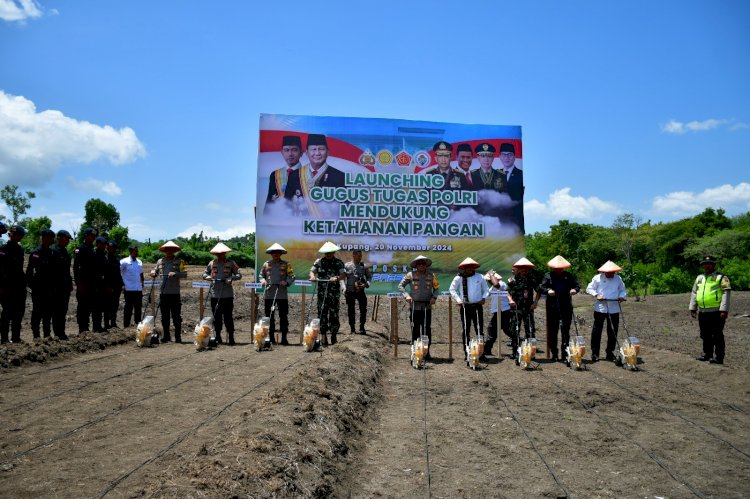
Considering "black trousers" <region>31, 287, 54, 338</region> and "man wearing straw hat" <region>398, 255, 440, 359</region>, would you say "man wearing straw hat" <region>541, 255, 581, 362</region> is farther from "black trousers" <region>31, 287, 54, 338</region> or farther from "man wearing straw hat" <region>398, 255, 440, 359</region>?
"black trousers" <region>31, 287, 54, 338</region>

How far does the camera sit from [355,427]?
537 cm

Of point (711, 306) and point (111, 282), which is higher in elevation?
point (111, 282)

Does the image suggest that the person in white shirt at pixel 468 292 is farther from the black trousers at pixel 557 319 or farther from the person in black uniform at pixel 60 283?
the person in black uniform at pixel 60 283

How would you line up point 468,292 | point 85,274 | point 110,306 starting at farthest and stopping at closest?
point 110,306 < point 85,274 < point 468,292

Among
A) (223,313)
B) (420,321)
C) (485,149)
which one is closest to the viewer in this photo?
(420,321)

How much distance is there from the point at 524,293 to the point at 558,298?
551mm

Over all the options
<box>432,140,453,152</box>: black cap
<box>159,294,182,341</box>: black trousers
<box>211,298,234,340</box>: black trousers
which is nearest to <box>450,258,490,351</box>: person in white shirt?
<box>211,298,234,340</box>: black trousers

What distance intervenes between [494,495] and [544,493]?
35 centimetres

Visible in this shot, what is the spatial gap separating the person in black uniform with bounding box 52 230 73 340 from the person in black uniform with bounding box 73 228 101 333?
414 mm

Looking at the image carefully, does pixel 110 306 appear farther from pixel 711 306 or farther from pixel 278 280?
pixel 711 306

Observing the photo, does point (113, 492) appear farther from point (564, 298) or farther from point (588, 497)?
point (564, 298)

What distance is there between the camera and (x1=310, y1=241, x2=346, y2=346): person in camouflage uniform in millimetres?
10273

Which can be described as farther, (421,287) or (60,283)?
(421,287)

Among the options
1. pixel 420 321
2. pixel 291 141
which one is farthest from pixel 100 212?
pixel 420 321
